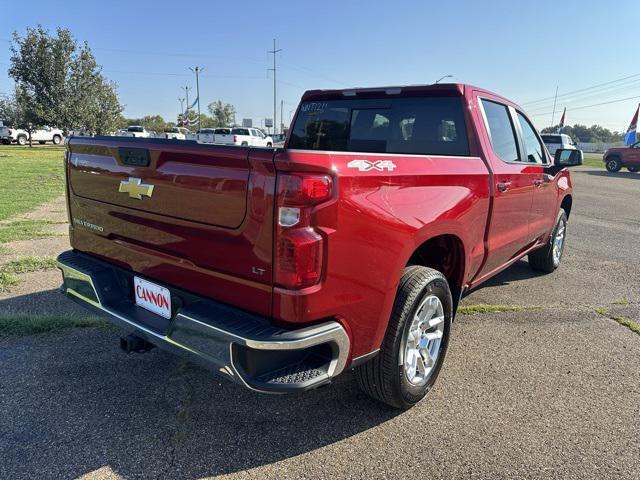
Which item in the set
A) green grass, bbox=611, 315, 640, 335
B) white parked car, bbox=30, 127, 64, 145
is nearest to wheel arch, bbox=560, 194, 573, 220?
green grass, bbox=611, 315, 640, 335

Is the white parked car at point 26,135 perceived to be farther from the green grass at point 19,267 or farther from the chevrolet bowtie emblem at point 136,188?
the chevrolet bowtie emblem at point 136,188

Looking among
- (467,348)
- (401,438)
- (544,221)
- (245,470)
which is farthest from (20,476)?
(544,221)

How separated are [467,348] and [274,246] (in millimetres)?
2395

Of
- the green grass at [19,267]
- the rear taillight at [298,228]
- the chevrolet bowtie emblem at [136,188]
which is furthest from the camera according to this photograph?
the green grass at [19,267]

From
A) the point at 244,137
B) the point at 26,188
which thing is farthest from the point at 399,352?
the point at 244,137

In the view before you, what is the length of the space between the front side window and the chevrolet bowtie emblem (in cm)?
351

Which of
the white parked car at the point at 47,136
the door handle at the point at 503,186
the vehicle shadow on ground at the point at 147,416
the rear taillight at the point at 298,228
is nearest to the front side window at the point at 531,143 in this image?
the door handle at the point at 503,186

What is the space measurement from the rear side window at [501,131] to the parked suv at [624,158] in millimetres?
26502

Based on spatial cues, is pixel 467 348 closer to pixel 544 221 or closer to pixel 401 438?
pixel 401 438

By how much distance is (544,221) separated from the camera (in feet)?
16.6

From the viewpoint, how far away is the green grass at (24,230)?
650 centimetres

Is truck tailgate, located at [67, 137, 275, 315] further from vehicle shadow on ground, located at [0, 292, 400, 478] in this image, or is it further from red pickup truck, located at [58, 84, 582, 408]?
vehicle shadow on ground, located at [0, 292, 400, 478]

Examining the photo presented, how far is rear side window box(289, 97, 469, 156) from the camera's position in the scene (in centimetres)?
354

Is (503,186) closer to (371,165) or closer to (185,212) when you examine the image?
(371,165)
